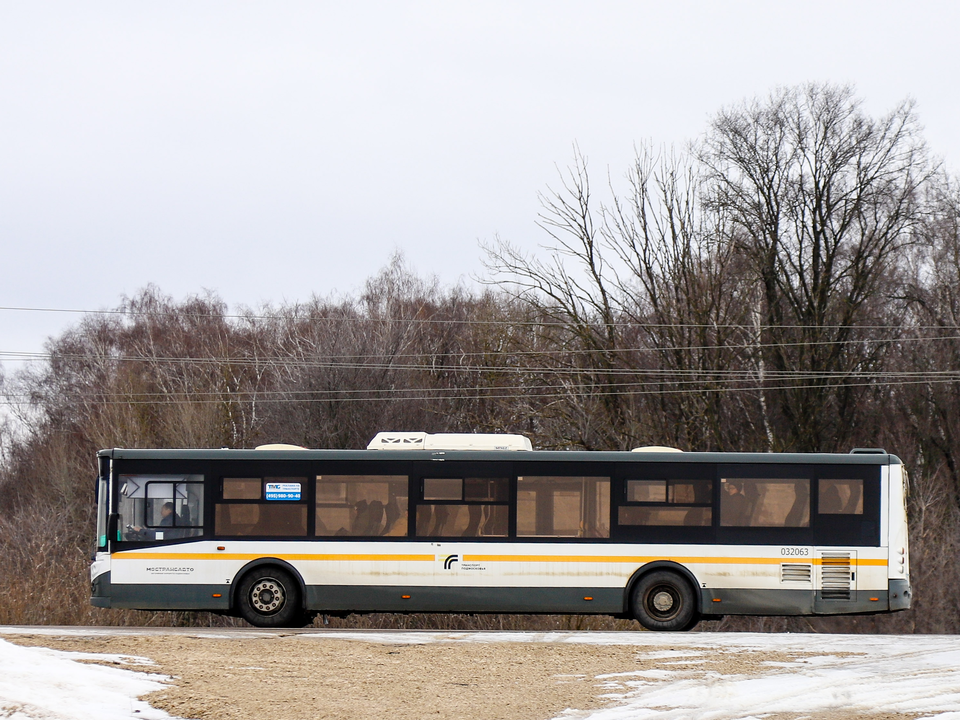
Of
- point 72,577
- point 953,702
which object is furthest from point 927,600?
point 72,577

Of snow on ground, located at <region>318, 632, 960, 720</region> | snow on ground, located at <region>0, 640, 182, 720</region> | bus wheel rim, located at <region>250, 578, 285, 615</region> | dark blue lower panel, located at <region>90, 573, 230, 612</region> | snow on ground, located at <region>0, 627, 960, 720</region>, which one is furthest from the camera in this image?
bus wheel rim, located at <region>250, 578, 285, 615</region>

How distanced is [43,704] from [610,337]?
2775 cm

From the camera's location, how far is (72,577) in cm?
2200

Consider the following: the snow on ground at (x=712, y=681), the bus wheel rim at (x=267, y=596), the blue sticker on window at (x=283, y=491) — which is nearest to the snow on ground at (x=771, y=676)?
the snow on ground at (x=712, y=681)

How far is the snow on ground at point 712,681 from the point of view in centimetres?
926

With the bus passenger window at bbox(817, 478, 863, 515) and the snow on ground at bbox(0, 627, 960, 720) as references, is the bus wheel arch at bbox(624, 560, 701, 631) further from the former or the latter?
the bus passenger window at bbox(817, 478, 863, 515)

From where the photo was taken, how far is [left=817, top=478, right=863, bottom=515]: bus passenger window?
16250mm

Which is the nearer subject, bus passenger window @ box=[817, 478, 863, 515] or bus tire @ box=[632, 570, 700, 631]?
bus tire @ box=[632, 570, 700, 631]

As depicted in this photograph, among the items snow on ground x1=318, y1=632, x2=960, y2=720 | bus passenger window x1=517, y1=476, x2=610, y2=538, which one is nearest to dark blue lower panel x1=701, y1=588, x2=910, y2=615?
snow on ground x1=318, y1=632, x2=960, y2=720

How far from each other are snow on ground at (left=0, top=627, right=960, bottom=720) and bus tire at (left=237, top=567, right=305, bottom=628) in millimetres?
2029

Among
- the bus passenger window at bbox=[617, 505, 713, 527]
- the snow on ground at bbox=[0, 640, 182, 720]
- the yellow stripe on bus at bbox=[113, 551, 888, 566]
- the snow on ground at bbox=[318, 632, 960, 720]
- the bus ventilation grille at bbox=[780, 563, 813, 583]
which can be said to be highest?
the bus passenger window at bbox=[617, 505, 713, 527]

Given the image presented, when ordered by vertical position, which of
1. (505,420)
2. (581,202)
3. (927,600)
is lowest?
(927,600)

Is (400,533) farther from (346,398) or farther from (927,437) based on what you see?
(927,437)

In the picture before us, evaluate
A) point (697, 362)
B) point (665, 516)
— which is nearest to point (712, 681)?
point (665, 516)
